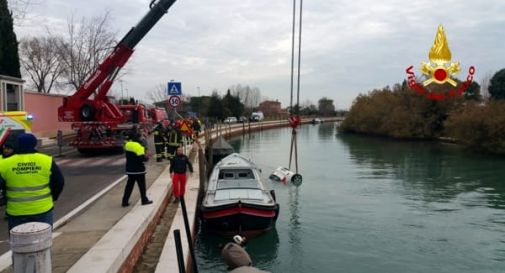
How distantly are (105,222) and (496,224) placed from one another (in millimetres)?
12830

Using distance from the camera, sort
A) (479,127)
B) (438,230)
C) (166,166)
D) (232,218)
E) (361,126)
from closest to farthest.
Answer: (232,218) < (438,230) < (166,166) < (479,127) < (361,126)

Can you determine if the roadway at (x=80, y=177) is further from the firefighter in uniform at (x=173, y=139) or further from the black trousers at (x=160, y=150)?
the firefighter in uniform at (x=173, y=139)

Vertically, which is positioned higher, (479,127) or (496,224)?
(479,127)

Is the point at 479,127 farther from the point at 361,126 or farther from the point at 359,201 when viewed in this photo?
the point at 361,126

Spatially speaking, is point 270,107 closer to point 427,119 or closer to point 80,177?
point 427,119

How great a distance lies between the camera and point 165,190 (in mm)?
12398

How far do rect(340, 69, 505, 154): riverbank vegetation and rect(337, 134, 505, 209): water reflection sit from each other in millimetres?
→ 2173

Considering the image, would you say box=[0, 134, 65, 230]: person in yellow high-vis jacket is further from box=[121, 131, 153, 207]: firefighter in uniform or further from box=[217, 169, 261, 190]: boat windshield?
box=[217, 169, 261, 190]: boat windshield

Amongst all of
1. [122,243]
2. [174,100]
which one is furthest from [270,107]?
[122,243]

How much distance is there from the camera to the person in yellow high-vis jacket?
5.46m

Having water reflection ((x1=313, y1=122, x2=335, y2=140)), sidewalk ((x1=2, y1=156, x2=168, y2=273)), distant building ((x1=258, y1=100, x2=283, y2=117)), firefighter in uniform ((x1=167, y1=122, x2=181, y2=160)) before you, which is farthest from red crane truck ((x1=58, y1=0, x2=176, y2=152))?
distant building ((x1=258, y1=100, x2=283, y2=117))

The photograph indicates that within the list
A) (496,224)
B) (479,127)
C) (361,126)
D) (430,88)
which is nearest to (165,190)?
(496,224)

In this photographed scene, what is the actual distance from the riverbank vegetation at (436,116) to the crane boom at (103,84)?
30.4m

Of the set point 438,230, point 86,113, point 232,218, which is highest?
point 86,113
